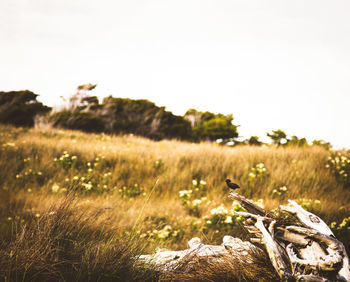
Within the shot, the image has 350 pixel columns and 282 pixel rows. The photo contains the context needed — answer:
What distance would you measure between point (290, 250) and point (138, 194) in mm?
4134

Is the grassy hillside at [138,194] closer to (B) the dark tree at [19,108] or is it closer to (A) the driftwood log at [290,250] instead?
(A) the driftwood log at [290,250]

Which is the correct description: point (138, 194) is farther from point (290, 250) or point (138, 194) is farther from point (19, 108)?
point (19, 108)

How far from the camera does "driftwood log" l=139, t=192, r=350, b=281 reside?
1621mm

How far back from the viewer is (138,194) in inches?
220

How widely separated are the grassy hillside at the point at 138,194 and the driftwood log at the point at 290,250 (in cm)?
29

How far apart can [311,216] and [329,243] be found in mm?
376

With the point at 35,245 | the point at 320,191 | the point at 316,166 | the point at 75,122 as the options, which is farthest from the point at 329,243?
the point at 75,122

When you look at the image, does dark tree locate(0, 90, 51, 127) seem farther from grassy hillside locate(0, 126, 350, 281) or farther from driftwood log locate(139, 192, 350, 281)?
driftwood log locate(139, 192, 350, 281)

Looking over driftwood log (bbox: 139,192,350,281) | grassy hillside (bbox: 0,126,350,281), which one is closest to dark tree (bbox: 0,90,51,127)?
grassy hillside (bbox: 0,126,350,281)

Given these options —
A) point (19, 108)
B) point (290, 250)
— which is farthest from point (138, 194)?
point (19, 108)

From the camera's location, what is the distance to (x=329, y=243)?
175 centimetres

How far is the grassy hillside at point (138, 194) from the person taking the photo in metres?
2.03

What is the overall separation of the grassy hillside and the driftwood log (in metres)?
0.29

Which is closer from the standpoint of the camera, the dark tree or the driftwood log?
the driftwood log
